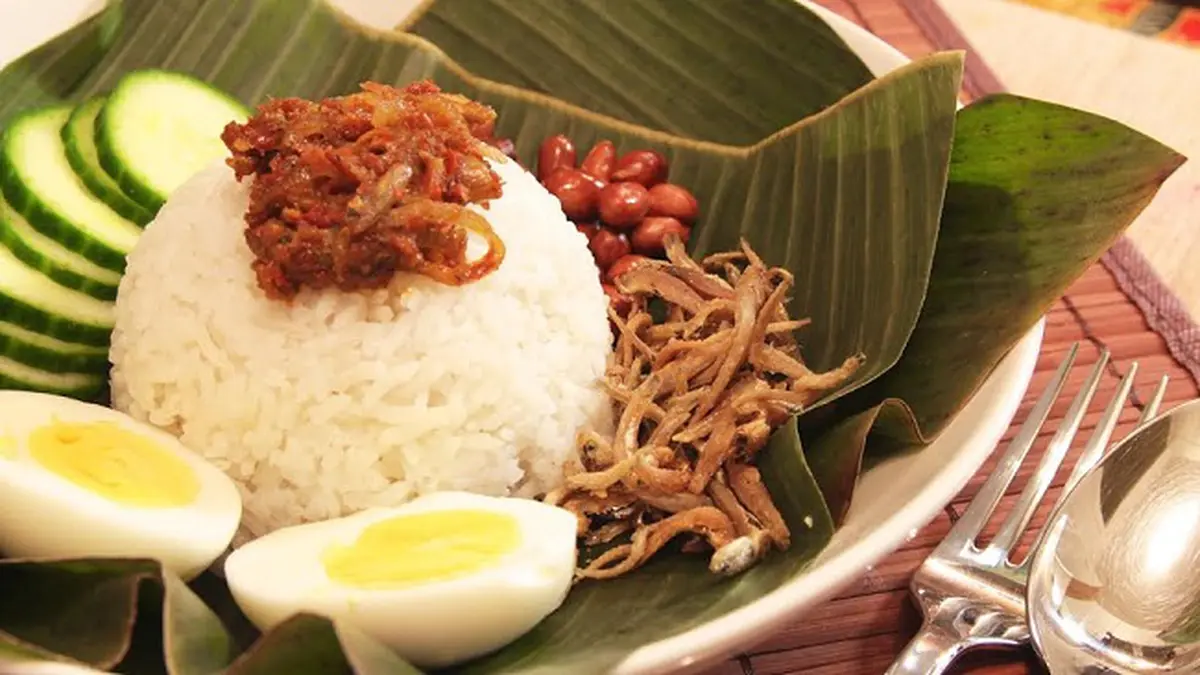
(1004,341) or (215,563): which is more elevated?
(1004,341)

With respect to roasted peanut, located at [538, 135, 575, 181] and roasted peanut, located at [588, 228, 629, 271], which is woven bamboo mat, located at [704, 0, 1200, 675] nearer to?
roasted peanut, located at [588, 228, 629, 271]

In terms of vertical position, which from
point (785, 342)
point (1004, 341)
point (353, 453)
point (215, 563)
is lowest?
point (215, 563)

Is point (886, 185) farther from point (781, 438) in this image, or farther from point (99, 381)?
point (99, 381)

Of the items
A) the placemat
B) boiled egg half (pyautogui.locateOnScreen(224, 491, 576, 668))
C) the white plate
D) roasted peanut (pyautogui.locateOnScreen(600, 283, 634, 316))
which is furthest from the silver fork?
the placemat

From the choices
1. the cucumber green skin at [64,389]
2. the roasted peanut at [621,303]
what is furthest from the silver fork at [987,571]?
the cucumber green skin at [64,389]

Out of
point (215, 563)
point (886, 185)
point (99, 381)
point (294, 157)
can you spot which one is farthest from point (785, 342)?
point (99, 381)

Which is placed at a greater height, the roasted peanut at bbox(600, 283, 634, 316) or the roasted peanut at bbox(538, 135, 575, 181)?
the roasted peanut at bbox(538, 135, 575, 181)

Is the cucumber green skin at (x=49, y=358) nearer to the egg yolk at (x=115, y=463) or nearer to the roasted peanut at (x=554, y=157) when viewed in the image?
the egg yolk at (x=115, y=463)
